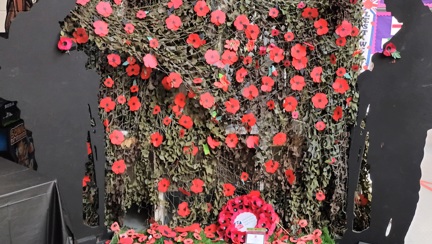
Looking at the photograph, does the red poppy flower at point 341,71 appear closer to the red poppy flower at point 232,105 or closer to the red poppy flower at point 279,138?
the red poppy flower at point 279,138

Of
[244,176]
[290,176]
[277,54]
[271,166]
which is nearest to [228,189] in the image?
[244,176]

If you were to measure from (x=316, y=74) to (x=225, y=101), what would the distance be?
0.65 metres

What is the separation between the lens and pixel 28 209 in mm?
1565

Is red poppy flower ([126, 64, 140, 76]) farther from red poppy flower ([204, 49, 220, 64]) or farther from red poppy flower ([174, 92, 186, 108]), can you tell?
red poppy flower ([204, 49, 220, 64])

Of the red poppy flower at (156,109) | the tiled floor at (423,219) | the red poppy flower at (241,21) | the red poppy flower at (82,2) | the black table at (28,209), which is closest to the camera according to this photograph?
the black table at (28,209)

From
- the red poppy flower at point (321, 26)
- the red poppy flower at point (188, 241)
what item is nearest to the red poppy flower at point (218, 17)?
the red poppy flower at point (321, 26)

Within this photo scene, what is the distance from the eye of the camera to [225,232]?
2.85m

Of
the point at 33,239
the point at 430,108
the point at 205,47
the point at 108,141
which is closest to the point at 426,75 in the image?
the point at 430,108

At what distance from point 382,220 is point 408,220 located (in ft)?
0.52

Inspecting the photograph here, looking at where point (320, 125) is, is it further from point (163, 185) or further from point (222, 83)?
point (163, 185)

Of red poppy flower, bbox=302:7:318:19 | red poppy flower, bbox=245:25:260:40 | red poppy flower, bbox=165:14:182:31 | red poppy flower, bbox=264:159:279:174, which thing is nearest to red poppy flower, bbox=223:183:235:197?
red poppy flower, bbox=264:159:279:174

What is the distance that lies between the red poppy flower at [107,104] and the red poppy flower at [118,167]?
0.37 m

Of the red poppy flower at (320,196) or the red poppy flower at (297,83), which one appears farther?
the red poppy flower at (320,196)

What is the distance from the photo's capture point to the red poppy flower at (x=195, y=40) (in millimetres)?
2619
